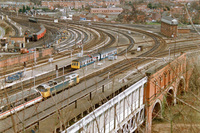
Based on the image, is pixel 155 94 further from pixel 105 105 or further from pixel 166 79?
pixel 105 105

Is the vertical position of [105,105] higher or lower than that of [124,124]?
higher

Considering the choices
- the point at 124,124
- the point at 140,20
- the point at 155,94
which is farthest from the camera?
the point at 140,20

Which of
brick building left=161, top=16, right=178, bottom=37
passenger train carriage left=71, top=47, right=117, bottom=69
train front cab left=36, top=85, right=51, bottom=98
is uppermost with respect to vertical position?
brick building left=161, top=16, right=178, bottom=37

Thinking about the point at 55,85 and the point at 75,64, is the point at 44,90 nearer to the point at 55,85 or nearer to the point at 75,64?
the point at 55,85

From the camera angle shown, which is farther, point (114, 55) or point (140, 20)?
point (140, 20)

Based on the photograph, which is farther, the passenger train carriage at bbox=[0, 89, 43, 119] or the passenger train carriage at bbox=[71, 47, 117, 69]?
the passenger train carriage at bbox=[71, 47, 117, 69]

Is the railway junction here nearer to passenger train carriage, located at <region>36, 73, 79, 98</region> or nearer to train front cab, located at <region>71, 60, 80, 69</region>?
train front cab, located at <region>71, 60, 80, 69</region>

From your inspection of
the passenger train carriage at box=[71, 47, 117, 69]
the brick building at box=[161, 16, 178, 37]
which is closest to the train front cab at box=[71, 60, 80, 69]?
the passenger train carriage at box=[71, 47, 117, 69]

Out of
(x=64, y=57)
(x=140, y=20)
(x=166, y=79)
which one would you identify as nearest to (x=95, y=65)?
(x=64, y=57)

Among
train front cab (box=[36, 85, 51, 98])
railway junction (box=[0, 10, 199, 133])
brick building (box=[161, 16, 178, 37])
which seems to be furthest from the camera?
brick building (box=[161, 16, 178, 37])
